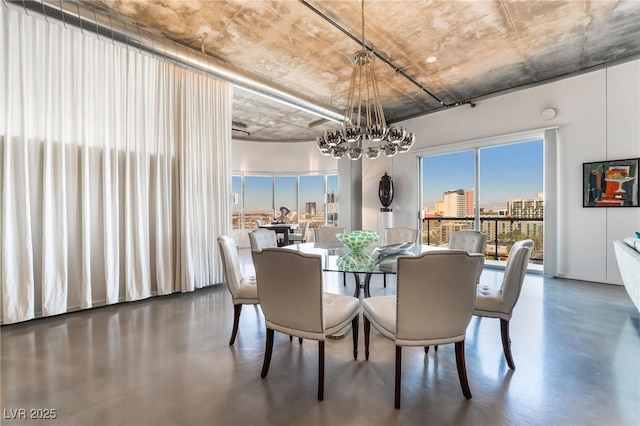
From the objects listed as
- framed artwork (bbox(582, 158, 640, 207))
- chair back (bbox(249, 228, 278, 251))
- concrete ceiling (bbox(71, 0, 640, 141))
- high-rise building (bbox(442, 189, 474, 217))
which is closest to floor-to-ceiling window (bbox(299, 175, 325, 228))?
high-rise building (bbox(442, 189, 474, 217))

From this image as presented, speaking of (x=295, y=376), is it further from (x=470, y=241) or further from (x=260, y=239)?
(x=470, y=241)

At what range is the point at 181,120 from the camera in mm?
3869

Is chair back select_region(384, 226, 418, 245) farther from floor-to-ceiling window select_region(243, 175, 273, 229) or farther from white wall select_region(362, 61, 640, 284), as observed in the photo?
floor-to-ceiling window select_region(243, 175, 273, 229)

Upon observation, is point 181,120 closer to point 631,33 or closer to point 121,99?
point 121,99

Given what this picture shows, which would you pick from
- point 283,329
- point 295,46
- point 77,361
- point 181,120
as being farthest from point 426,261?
point 181,120

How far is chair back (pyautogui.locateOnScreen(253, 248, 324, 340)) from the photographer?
1.69 meters

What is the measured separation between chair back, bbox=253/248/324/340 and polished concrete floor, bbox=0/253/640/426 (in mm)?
418

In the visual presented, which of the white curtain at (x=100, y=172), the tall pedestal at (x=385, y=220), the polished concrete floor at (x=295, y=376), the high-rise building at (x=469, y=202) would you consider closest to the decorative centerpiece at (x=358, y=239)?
the polished concrete floor at (x=295, y=376)

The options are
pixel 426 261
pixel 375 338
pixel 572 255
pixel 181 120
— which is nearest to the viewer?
pixel 426 261

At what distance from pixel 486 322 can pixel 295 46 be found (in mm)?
3986

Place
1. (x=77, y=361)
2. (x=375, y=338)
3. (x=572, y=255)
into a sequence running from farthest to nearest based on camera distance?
(x=572, y=255) < (x=375, y=338) < (x=77, y=361)

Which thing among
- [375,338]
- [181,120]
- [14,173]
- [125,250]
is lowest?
[375,338]

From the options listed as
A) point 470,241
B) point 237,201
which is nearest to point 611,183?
point 470,241

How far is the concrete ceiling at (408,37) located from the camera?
293cm
